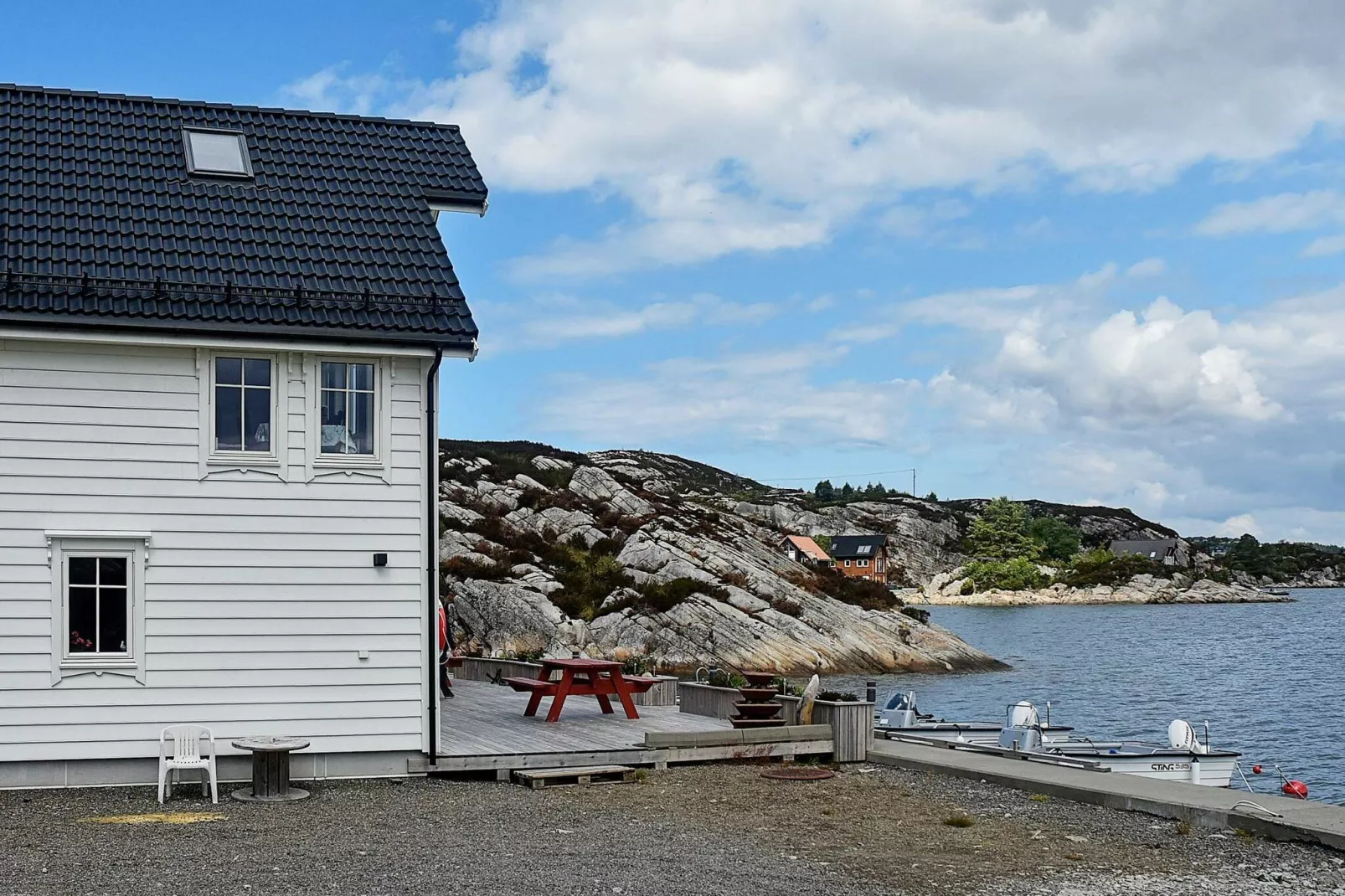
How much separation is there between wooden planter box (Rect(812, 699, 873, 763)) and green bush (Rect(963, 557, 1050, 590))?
12860 cm

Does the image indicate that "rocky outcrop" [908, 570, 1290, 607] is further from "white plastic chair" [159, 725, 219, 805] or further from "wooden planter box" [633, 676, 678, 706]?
"white plastic chair" [159, 725, 219, 805]

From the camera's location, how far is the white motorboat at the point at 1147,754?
22016mm

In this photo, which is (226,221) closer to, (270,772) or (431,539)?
(431,539)

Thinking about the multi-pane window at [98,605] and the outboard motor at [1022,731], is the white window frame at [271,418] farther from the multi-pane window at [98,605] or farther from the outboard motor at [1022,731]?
the outboard motor at [1022,731]

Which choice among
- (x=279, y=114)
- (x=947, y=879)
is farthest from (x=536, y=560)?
(x=947, y=879)

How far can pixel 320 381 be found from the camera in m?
14.7

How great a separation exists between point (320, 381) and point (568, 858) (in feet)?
20.9

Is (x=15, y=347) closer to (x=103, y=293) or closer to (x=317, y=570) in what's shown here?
(x=103, y=293)

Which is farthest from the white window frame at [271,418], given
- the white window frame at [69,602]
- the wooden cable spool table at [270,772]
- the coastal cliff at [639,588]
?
the coastal cliff at [639,588]

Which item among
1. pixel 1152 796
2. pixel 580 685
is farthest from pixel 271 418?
pixel 1152 796

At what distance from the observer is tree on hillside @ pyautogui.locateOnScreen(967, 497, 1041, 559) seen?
161 m

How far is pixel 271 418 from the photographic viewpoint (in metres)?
14.6

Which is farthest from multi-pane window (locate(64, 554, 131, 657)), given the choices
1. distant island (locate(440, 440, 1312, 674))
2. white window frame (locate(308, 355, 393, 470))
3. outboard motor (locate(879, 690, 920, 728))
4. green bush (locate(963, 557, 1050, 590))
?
green bush (locate(963, 557, 1050, 590))

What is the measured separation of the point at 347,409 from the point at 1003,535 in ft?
502
